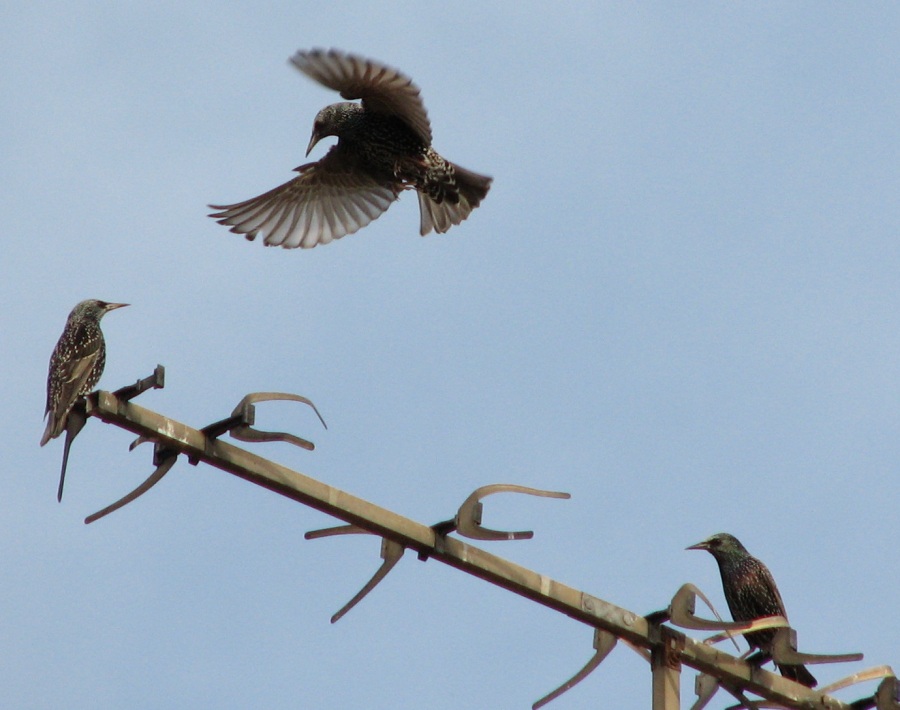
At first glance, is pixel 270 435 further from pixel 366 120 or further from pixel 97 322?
pixel 366 120

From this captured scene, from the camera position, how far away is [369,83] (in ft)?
21.2

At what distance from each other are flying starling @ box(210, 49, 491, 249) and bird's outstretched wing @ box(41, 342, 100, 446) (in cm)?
221

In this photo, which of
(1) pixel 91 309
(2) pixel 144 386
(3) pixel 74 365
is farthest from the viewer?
(1) pixel 91 309

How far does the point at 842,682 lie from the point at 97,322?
2.41 m

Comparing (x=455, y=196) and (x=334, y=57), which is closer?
(x=334, y=57)

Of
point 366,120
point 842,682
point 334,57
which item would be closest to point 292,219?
point 366,120

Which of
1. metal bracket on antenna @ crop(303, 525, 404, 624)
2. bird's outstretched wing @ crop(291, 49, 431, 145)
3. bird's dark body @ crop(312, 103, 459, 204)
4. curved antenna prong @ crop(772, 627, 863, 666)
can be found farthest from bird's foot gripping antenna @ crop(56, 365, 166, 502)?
bird's dark body @ crop(312, 103, 459, 204)

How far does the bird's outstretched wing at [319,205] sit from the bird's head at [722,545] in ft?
6.94

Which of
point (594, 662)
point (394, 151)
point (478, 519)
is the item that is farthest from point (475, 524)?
point (394, 151)

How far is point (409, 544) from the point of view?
3.28m

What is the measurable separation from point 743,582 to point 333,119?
2717mm

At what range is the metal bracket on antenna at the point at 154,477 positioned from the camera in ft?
9.91

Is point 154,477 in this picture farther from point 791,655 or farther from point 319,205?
point 319,205

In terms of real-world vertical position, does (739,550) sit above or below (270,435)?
above
